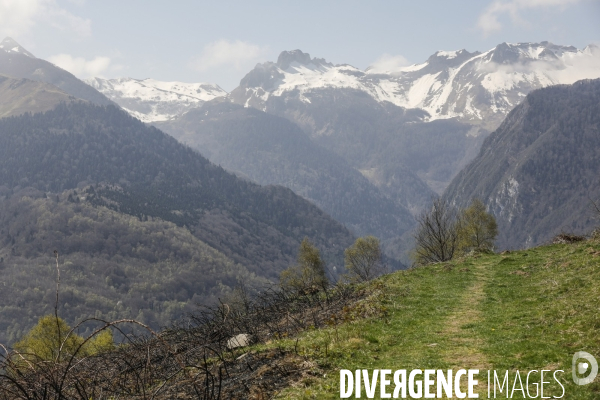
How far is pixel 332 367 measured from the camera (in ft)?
58.4

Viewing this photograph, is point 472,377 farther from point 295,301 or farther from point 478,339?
point 295,301

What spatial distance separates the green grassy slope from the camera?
16531 mm

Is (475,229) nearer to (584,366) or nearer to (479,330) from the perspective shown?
(479,330)

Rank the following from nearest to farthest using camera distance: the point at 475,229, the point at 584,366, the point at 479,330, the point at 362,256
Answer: the point at 584,366 → the point at 479,330 → the point at 362,256 → the point at 475,229

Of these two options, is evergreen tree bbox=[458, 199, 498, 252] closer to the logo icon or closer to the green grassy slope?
the green grassy slope

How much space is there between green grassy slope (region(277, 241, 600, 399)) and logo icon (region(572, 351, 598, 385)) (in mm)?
235

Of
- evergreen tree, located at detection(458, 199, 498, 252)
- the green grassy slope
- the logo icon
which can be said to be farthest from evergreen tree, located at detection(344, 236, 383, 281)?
the logo icon

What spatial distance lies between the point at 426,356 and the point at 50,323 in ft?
327

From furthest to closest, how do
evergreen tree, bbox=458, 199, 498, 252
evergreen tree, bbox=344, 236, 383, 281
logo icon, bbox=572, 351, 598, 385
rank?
evergreen tree, bbox=458, 199, 498, 252, evergreen tree, bbox=344, 236, 383, 281, logo icon, bbox=572, 351, 598, 385

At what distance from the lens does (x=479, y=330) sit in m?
22.0

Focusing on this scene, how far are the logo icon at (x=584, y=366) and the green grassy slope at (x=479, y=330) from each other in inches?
9.3

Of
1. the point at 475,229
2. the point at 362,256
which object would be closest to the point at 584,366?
the point at 362,256

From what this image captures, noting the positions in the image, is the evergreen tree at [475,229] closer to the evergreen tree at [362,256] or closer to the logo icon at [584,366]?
the evergreen tree at [362,256]

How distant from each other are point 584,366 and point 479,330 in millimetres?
7118
